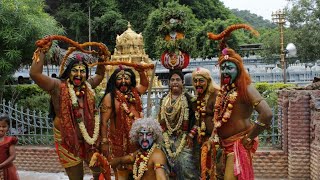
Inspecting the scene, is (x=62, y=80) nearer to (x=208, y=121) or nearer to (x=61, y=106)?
(x=61, y=106)

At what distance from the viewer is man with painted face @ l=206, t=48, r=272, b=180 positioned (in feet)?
15.4

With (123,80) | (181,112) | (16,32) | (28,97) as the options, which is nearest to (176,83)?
(181,112)

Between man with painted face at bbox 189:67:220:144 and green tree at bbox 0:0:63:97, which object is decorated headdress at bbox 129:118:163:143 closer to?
man with painted face at bbox 189:67:220:144

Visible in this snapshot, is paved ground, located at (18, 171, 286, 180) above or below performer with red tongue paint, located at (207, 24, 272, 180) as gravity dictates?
below

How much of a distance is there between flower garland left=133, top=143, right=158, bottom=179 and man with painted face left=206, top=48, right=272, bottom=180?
70 cm

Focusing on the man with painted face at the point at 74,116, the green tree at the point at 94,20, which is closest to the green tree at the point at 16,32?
the man with painted face at the point at 74,116

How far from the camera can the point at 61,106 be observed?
524 cm

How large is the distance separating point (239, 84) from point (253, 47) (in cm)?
3861

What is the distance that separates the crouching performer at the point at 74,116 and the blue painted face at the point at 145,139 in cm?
75

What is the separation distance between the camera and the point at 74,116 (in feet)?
17.3

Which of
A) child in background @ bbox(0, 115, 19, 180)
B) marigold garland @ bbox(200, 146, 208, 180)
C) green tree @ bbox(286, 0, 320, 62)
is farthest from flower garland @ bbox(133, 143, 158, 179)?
green tree @ bbox(286, 0, 320, 62)

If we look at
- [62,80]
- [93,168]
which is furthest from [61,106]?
[93,168]

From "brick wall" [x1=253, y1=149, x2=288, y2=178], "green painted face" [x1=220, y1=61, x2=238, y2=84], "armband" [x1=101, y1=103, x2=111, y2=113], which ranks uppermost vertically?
"green painted face" [x1=220, y1=61, x2=238, y2=84]

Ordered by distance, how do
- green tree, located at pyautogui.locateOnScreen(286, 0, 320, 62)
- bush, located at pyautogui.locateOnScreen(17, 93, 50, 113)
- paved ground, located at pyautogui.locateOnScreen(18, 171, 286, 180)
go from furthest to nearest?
green tree, located at pyautogui.locateOnScreen(286, 0, 320, 62) < bush, located at pyautogui.locateOnScreen(17, 93, 50, 113) < paved ground, located at pyautogui.locateOnScreen(18, 171, 286, 180)
